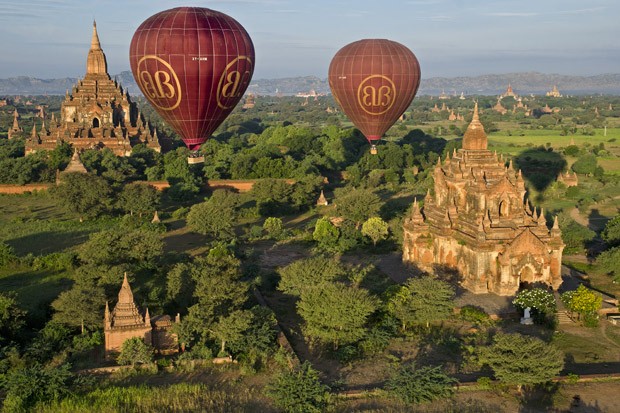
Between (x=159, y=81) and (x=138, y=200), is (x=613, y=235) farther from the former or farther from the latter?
(x=138, y=200)

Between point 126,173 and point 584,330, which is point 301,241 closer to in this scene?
point 584,330

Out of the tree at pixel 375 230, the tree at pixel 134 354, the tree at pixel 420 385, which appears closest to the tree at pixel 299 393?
the tree at pixel 420 385

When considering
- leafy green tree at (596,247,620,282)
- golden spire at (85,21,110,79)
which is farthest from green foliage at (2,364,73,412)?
golden spire at (85,21,110,79)

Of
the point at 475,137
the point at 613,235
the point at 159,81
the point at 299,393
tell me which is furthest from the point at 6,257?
the point at 613,235

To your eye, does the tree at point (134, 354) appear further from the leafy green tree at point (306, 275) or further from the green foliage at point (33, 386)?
the leafy green tree at point (306, 275)

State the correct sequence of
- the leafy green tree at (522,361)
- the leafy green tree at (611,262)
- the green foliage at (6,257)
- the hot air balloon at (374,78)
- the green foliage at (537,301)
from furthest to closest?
the hot air balloon at (374,78) < the green foliage at (6,257) < the leafy green tree at (611,262) < the green foliage at (537,301) < the leafy green tree at (522,361)
